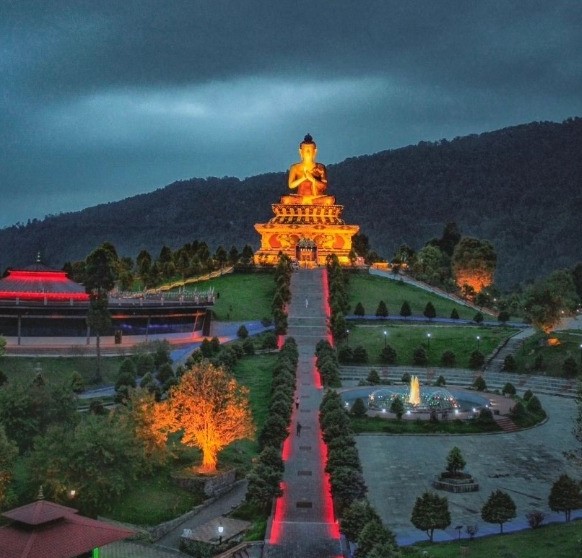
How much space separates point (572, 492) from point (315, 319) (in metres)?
35.4

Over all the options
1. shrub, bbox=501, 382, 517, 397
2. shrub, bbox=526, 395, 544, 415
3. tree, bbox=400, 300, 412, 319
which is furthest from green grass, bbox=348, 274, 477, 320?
shrub, bbox=526, 395, 544, 415

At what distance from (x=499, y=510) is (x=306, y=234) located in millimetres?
58902

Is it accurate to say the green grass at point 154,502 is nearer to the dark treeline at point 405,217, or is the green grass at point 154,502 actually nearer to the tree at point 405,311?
the tree at point 405,311

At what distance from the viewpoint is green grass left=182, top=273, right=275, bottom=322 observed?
198 ft

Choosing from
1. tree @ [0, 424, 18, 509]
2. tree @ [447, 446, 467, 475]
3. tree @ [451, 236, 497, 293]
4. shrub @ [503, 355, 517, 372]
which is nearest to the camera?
tree @ [0, 424, 18, 509]

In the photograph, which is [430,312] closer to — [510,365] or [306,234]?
[510,365]

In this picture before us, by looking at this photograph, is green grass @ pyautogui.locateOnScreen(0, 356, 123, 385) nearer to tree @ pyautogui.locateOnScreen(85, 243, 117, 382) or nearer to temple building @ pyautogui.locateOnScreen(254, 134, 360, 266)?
tree @ pyautogui.locateOnScreen(85, 243, 117, 382)

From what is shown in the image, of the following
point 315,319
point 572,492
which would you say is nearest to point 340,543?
point 572,492

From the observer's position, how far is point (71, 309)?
49.7 meters

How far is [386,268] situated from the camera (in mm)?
78938

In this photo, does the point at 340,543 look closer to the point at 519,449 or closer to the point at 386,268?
the point at 519,449

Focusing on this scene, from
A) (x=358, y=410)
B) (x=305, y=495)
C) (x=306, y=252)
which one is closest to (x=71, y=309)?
(x=358, y=410)

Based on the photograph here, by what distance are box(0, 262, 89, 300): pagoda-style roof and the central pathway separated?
15.6 meters

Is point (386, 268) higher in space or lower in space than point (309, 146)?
lower
